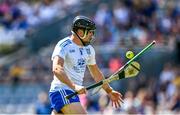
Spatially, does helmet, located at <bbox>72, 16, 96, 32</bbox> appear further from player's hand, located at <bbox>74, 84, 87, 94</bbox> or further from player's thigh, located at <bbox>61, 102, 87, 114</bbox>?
player's thigh, located at <bbox>61, 102, 87, 114</bbox>

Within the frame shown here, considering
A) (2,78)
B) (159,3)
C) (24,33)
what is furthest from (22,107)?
(159,3)

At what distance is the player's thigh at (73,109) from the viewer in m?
11.6

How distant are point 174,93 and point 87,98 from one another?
7.26 feet

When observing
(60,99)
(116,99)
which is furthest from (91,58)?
(60,99)

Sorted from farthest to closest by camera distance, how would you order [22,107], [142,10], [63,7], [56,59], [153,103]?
[63,7] → [142,10] → [22,107] → [153,103] → [56,59]

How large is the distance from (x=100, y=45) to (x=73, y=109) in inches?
434

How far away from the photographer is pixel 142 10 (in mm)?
23281

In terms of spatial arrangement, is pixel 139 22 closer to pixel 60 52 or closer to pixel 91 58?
pixel 91 58

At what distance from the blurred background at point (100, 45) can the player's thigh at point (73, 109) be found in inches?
289

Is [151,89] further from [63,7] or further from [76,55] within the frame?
[76,55]

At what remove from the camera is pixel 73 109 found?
11648mm

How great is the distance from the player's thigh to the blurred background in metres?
7.34

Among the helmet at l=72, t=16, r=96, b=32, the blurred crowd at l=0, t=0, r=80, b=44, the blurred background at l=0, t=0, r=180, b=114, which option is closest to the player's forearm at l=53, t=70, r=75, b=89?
the helmet at l=72, t=16, r=96, b=32

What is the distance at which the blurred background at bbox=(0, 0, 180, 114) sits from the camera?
20484mm
